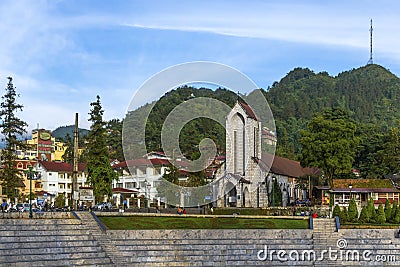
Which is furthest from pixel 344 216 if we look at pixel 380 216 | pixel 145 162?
pixel 145 162

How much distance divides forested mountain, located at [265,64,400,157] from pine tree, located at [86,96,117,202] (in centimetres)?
7786

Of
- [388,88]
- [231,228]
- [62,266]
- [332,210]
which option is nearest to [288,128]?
[388,88]

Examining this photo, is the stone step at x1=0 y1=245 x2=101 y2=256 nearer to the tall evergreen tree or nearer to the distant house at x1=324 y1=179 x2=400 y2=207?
the distant house at x1=324 y1=179 x2=400 y2=207

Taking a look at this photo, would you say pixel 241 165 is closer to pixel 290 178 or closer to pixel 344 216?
pixel 290 178

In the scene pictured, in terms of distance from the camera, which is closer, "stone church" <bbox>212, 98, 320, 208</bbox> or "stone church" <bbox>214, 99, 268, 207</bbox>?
"stone church" <bbox>212, 98, 320, 208</bbox>

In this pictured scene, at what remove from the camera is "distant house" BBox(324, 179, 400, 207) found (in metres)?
59.5

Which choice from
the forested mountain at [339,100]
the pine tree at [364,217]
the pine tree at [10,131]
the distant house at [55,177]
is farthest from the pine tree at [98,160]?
the forested mountain at [339,100]

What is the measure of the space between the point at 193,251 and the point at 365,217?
1599 centimetres

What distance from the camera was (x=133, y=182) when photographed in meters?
86.1

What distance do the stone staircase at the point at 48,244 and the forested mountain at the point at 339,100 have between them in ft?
331

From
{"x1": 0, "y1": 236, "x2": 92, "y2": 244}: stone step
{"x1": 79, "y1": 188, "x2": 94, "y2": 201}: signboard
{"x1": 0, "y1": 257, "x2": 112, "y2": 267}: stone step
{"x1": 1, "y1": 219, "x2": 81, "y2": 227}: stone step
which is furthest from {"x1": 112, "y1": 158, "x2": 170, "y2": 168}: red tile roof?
{"x1": 0, "y1": 257, "x2": 112, "y2": 267}: stone step

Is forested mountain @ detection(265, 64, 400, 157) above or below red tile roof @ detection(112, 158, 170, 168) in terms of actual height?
above

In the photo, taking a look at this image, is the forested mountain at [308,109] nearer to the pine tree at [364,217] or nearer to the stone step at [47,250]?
the pine tree at [364,217]

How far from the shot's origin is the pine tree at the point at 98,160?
2297 inches
